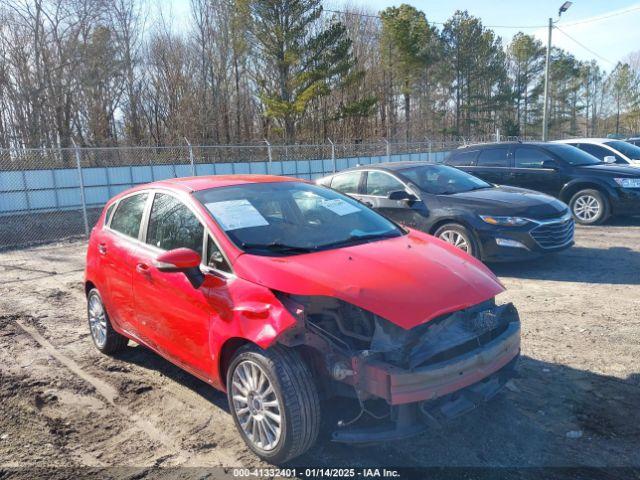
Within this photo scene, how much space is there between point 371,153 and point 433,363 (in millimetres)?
22535

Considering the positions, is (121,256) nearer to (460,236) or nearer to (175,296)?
(175,296)

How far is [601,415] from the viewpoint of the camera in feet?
11.2

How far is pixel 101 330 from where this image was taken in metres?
5.00

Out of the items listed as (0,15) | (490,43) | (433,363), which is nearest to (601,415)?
(433,363)

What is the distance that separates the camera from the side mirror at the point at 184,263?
129 inches

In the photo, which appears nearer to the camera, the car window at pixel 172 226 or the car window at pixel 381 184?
the car window at pixel 172 226

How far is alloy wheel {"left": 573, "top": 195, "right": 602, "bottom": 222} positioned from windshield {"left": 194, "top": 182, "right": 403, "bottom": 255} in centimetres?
748

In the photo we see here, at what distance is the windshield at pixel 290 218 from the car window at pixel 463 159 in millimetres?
7089

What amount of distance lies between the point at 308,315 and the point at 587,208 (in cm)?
907

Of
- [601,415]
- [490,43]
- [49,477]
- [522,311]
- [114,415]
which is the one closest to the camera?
[49,477]

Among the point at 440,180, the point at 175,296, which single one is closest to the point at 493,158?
the point at 440,180

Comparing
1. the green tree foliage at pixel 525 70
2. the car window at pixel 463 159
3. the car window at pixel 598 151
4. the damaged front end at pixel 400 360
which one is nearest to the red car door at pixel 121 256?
the damaged front end at pixel 400 360

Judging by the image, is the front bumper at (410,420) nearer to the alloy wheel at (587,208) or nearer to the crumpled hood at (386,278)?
the crumpled hood at (386,278)

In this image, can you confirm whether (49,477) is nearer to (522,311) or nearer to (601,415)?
(601,415)
